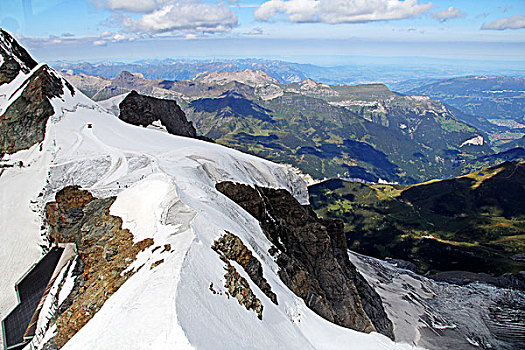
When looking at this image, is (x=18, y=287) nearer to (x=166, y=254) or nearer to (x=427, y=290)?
(x=166, y=254)

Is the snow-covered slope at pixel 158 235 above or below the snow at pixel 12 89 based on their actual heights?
below

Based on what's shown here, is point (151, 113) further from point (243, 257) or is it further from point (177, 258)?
point (177, 258)

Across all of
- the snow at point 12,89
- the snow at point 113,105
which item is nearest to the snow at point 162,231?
the snow at point 12,89

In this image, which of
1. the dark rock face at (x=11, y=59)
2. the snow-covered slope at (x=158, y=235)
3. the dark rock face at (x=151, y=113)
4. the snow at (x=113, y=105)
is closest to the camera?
the snow-covered slope at (x=158, y=235)

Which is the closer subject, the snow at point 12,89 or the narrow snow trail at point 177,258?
the narrow snow trail at point 177,258

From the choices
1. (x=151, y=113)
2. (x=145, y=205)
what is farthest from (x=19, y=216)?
(x=151, y=113)

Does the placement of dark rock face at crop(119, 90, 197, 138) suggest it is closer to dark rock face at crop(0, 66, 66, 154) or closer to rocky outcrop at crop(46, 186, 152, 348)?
dark rock face at crop(0, 66, 66, 154)

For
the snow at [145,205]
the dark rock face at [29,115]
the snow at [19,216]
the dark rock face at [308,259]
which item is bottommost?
the dark rock face at [308,259]

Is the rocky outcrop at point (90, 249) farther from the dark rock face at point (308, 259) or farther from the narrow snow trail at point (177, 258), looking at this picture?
the dark rock face at point (308, 259)
